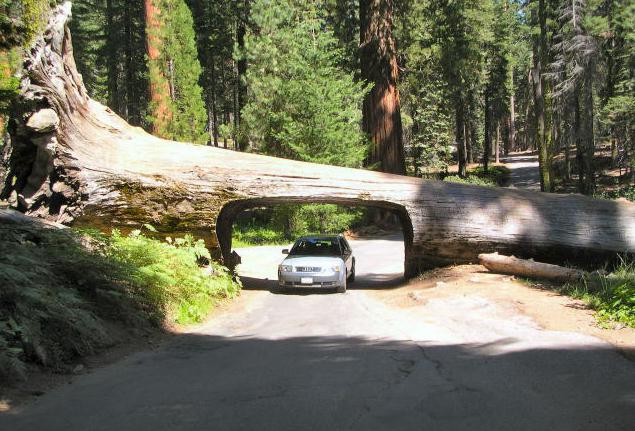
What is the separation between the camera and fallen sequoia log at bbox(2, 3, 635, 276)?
12.8m

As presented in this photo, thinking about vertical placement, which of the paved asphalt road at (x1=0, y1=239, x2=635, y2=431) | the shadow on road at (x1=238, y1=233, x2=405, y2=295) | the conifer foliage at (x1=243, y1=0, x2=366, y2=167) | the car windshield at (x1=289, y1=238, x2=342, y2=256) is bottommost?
the shadow on road at (x1=238, y1=233, x2=405, y2=295)

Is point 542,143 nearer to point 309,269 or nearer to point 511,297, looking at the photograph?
point 309,269

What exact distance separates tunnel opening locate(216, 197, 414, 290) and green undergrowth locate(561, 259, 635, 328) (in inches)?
180

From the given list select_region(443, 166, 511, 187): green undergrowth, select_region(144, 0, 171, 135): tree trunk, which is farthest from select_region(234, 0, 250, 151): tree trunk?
select_region(443, 166, 511, 187): green undergrowth

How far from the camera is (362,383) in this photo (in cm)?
563

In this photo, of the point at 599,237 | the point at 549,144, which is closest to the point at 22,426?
the point at 599,237

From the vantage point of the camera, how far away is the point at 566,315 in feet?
27.9

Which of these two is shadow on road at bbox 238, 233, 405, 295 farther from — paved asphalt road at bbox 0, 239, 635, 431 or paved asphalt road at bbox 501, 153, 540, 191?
paved asphalt road at bbox 501, 153, 540, 191

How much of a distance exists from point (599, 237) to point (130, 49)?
35.4 metres

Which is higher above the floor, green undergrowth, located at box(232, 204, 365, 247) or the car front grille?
green undergrowth, located at box(232, 204, 365, 247)

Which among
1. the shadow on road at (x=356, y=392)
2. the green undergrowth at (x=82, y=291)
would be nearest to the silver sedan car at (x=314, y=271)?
the green undergrowth at (x=82, y=291)

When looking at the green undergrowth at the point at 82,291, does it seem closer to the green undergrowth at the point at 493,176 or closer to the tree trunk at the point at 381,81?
the tree trunk at the point at 381,81

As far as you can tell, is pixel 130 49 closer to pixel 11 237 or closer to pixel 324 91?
pixel 324 91

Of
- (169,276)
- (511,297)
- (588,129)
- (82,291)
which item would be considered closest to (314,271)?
(169,276)
